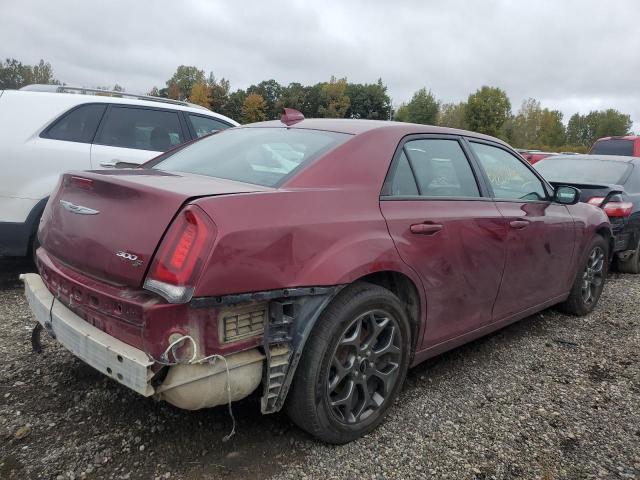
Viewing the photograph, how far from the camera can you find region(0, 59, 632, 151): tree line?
62.6m

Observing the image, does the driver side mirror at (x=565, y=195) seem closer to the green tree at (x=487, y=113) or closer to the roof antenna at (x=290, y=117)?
the roof antenna at (x=290, y=117)

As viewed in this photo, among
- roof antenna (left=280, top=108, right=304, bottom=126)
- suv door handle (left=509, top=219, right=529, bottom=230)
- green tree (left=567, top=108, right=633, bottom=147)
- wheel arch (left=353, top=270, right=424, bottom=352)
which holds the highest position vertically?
green tree (left=567, top=108, right=633, bottom=147)

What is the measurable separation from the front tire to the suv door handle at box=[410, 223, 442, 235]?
1.21 feet

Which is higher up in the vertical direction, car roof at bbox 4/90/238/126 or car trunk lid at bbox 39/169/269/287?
car roof at bbox 4/90/238/126

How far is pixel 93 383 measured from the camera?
9.55 ft

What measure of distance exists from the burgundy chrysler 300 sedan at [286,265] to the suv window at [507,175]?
9 centimetres

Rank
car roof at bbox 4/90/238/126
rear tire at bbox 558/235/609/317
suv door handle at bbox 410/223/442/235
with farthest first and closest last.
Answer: car roof at bbox 4/90/238/126
rear tire at bbox 558/235/609/317
suv door handle at bbox 410/223/442/235

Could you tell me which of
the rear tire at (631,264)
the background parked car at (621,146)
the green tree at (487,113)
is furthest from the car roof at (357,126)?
the green tree at (487,113)

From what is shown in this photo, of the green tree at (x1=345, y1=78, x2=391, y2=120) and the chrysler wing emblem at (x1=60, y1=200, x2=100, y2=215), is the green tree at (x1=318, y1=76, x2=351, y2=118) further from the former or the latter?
the chrysler wing emblem at (x1=60, y1=200, x2=100, y2=215)

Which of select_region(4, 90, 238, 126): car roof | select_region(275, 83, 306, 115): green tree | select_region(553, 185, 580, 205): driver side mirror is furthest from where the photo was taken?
select_region(275, 83, 306, 115): green tree

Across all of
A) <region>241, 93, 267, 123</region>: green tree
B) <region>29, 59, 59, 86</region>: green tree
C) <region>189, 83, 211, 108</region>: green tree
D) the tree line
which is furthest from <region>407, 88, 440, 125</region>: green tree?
<region>29, 59, 59, 86</region>: green tree

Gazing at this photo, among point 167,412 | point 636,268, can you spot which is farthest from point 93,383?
point 636,268

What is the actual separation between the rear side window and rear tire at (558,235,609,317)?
188 cm

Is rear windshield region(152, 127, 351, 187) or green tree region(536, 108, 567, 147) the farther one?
green tree region(536, 108, 567, 147)
